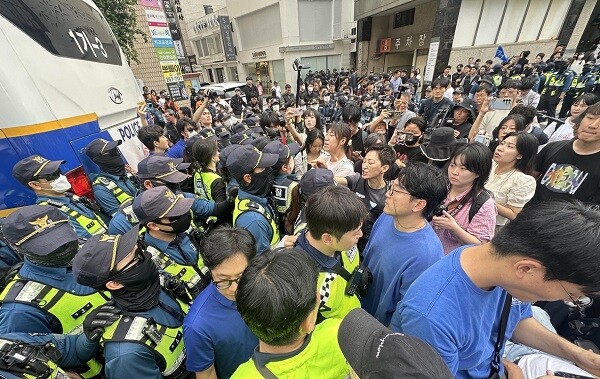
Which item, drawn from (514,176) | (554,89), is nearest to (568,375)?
(514,176)

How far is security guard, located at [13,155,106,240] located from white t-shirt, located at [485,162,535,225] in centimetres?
410

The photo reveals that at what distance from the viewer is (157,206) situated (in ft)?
6.59

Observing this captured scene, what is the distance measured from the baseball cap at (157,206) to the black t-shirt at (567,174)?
3.64 metres

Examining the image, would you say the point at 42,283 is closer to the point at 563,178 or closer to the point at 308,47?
the point at 563,178

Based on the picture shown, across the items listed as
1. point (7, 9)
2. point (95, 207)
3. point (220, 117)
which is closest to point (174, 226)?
point (95, 207)

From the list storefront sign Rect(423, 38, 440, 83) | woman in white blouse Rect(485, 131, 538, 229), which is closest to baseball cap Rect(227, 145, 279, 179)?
woman in white blouse Rect(485, 131, 538, 229)

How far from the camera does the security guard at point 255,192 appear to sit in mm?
2260

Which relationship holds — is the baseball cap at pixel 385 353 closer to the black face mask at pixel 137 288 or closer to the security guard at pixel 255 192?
the black face mask at pixel 137 288

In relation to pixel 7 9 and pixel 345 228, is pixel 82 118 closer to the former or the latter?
pixel 7 9

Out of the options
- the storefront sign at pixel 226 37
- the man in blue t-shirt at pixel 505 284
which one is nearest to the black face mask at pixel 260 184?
the man in blue t-shirt at pixel 505 284

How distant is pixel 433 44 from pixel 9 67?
15780mm

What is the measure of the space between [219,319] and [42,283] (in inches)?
50.4

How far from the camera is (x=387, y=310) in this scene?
1.77 metres

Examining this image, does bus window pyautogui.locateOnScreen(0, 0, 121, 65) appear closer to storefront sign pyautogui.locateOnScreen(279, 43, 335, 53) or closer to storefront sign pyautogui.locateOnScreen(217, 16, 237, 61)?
storefront sign pyautogui.locateOnScreen(279, 43, 335, 53)
